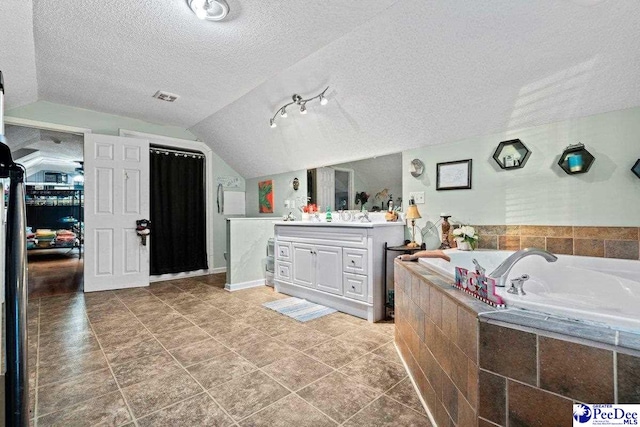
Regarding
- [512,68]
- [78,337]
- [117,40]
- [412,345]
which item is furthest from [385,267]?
[117,40]

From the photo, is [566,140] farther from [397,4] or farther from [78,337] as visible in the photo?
[78,337]

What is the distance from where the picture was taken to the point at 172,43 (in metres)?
2.49

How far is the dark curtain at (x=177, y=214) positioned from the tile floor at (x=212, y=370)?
5.18 ft

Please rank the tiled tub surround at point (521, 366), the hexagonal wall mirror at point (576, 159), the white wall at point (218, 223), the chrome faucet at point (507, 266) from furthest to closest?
the white wall at point (218, 223), the hexagonal wall mirror at point (576, 159), the chrome faucet at point (507, 266), the tiled tub surround at point (521, 366)

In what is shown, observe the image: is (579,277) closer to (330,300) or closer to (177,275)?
(330,300)

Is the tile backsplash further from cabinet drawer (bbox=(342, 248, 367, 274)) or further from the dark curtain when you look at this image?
the dark curtain

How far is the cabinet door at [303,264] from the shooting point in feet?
11.2

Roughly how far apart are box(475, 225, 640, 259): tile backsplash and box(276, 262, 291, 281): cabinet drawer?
2.09m

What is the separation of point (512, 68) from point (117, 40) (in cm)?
301

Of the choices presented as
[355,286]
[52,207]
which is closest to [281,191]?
[355,286]

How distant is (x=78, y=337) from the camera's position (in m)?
2.48

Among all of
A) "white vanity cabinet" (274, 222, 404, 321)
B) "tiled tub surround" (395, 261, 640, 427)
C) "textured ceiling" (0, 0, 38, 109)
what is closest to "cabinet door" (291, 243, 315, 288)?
"white vanity cabinet" (274, 222, 404, 321)

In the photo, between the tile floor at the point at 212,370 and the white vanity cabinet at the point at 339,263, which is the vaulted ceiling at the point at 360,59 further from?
the tile floor at the point at 212,370

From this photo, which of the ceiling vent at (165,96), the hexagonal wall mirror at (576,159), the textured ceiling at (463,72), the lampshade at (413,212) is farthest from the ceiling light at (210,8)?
the hexagonal wall mirror at (576,159)
